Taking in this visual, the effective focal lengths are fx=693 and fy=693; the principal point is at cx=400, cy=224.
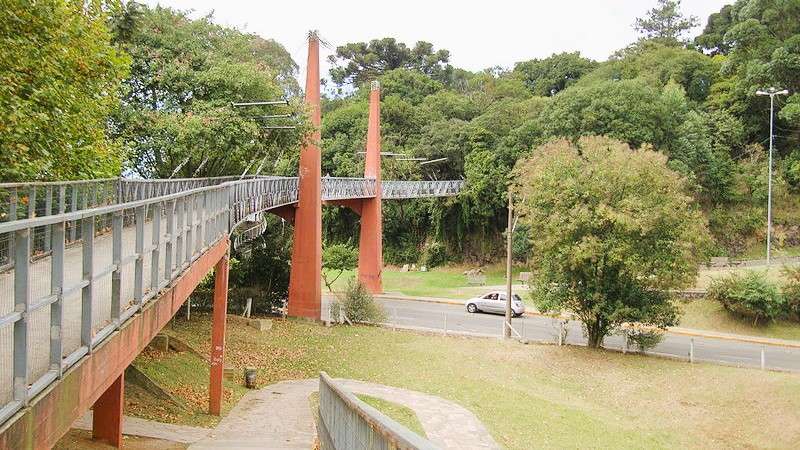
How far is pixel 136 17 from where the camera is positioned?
18891 millimetres

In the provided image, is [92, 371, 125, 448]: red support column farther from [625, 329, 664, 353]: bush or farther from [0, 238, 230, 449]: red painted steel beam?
[625, 329, 664, 353]: bush

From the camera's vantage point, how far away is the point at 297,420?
12281 mm

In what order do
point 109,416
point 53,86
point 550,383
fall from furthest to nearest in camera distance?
1. point 550,383
2. point 53,86
3. point 109,416

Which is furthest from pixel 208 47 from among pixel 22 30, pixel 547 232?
pixel 22 30

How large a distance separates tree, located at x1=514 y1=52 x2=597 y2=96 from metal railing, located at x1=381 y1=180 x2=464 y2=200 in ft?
64.9

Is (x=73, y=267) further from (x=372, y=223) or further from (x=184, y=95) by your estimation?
(x=372, y=223)

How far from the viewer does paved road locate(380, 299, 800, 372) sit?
23016 millimetres

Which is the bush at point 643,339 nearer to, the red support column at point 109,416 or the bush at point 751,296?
the bush at point 751,296

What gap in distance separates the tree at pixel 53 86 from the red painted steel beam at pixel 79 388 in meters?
3.34

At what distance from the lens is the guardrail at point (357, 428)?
4.07m

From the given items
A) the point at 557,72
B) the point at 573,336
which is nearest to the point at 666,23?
the point at 557,72

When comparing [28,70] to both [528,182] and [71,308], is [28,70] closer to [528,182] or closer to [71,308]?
[71,308]

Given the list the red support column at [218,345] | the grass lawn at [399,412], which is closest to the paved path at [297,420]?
the grass lawn at [399,412]

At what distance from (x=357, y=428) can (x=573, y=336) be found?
22.9m
